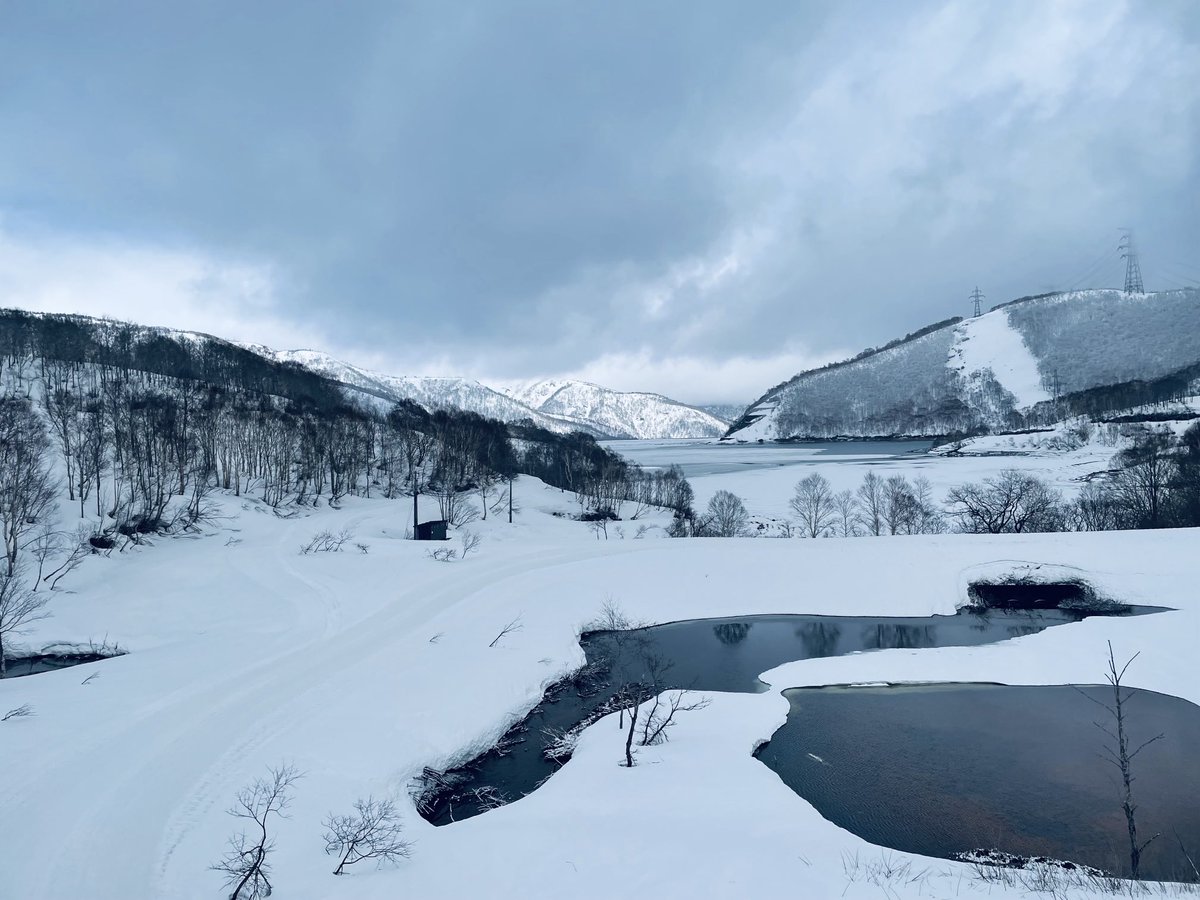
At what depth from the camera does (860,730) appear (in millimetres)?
17953

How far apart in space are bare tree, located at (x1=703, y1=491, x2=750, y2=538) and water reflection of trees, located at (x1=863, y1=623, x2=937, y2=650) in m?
23.1

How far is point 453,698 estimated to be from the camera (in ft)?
62.5

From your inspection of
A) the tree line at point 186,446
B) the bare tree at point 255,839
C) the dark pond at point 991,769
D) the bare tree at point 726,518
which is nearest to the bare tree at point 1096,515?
the bare tree at point 726,518

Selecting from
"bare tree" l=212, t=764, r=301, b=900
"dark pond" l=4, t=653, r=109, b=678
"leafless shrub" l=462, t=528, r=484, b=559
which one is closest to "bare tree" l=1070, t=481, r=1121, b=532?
"leafless shrub" l=462, t=528, r=484, b=559

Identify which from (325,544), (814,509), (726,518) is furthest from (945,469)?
(325,544)

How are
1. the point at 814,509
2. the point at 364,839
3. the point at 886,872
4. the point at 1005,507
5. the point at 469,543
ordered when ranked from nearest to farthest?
the point at 886,872 < the point at 364,839 < the point at 1005,507 < the point at 469,543 < the point at 814,509

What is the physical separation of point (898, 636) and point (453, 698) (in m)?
21.2

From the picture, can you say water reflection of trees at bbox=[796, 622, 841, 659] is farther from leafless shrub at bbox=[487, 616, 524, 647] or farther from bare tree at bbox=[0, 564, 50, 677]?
bare tree at bbox=[0, 564, 50, 677]

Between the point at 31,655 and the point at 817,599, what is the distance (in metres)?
35.3

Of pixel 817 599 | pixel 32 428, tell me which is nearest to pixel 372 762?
pixel 817 599

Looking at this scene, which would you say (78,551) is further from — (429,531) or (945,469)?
(945,469)

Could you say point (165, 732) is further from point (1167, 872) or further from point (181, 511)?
point (181, 511)

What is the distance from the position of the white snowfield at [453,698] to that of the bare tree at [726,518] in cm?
1423

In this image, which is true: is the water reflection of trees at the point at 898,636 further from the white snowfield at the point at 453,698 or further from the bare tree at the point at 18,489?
the bare tree at the point at 18,489
